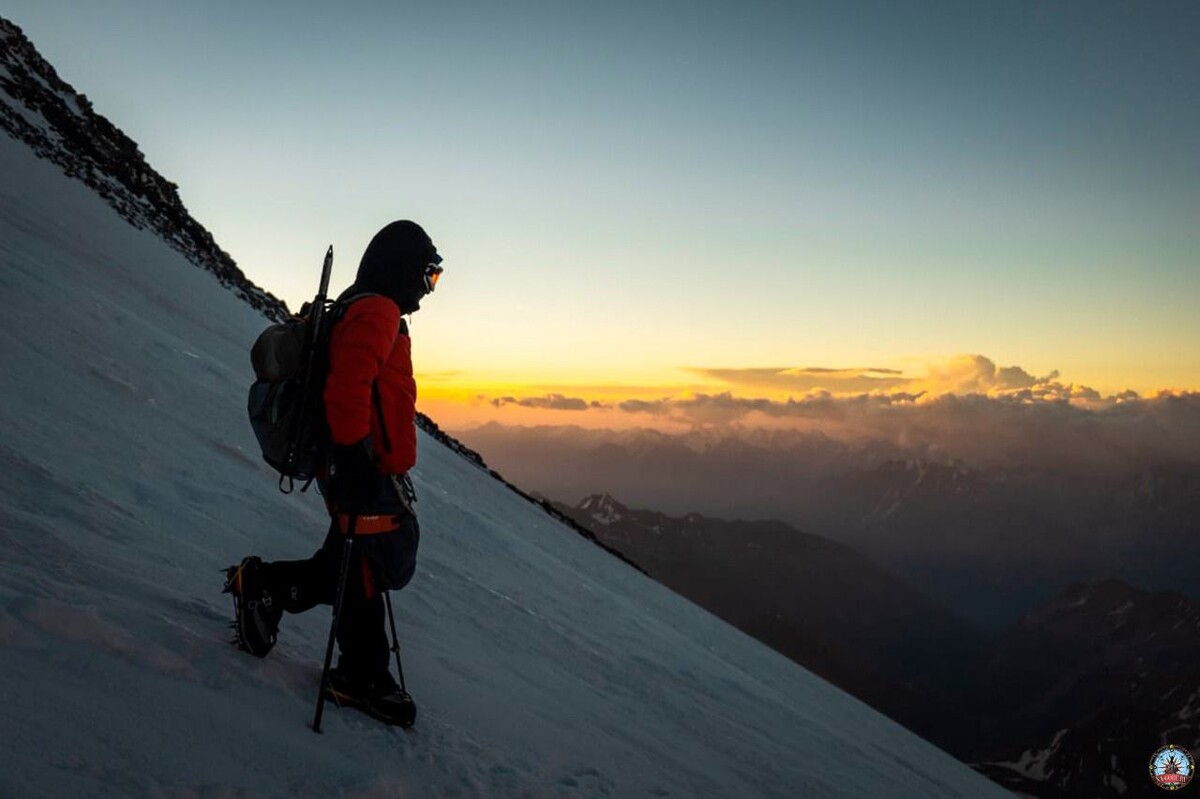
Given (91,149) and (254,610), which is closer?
(254,610)

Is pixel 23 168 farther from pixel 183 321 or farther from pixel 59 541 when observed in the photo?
pixel 59 541

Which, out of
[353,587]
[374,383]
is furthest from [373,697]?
[374,383]

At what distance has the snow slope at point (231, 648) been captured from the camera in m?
3.28

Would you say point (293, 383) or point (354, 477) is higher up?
point (293, 383)

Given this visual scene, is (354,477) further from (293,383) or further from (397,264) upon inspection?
(397,264)

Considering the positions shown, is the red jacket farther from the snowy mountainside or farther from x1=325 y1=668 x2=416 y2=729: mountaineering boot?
the snowy mountainside

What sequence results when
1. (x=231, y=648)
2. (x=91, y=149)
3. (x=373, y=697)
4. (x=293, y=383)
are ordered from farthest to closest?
1. (x=91, y=149)
2. (x=373, y=697)
3. (x=231, y=648)
4. (x=293, y=383)

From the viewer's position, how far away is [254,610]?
416 centimetres

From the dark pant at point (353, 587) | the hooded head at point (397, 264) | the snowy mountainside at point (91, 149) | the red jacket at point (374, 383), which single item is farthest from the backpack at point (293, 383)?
the snowy mountainside at point (91, 149)

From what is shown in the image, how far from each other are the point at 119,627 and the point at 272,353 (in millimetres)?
1531

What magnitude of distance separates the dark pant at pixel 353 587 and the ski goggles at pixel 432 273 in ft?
4.84

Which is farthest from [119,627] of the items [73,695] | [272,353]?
[272,353]

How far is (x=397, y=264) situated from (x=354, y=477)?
4.06ft

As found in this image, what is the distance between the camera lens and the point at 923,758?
16953 mm
